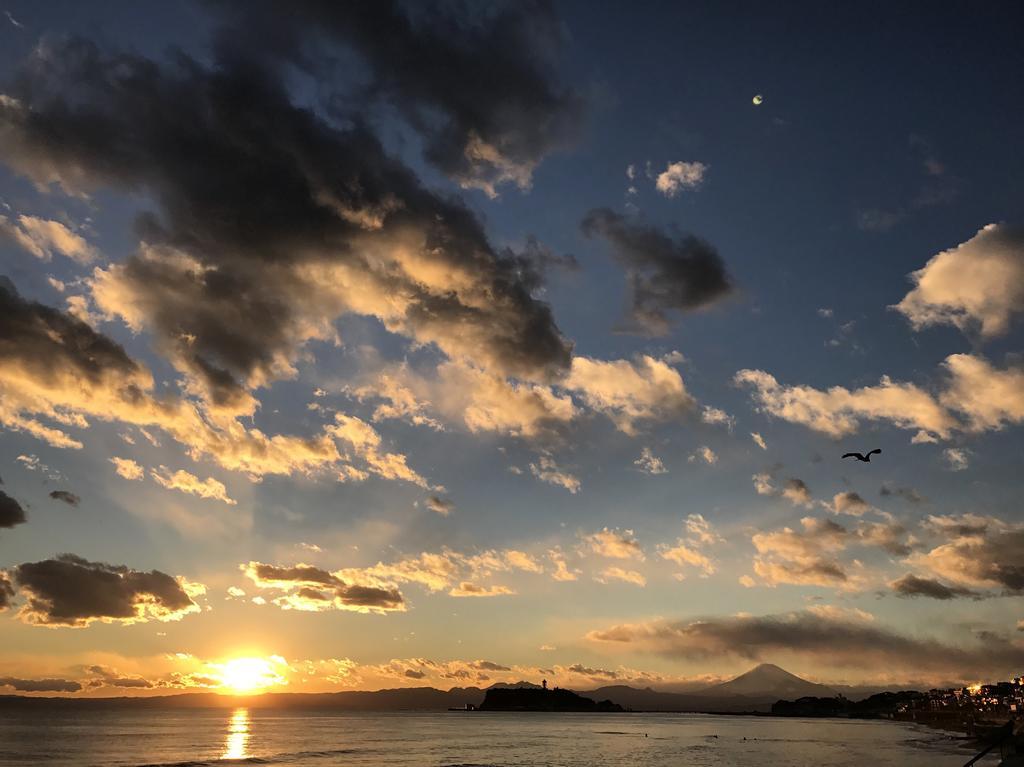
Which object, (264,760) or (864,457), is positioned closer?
(864,457)

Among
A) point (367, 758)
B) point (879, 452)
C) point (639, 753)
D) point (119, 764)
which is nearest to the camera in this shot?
point (879, 452)

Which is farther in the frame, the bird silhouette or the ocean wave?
the ocean wave

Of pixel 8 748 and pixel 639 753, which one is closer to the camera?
pixel 639 753

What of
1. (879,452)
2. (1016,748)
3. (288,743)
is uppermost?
(879,452)

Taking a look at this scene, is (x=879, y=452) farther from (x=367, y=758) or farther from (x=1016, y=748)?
(x=367, y=758)

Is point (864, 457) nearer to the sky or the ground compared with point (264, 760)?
nearer to the sky

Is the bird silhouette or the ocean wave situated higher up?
the bird silhouette

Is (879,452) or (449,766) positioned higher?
(879,452)

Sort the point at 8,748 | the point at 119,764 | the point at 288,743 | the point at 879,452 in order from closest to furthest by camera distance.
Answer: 1. the point at 879,452
2. the point at 119,764
3. the point at 8,748
4. the point at 288,743

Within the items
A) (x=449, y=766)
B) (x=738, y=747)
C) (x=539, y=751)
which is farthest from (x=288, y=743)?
(x=738, y=747)

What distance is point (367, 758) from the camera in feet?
372

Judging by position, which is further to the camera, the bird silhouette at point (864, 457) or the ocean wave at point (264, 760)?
the ocean wave at point (264, 760)

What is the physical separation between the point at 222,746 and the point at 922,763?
4925 inches

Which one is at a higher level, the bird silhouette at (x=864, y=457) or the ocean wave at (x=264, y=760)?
the bird silhouette at (x=864, y=457)
